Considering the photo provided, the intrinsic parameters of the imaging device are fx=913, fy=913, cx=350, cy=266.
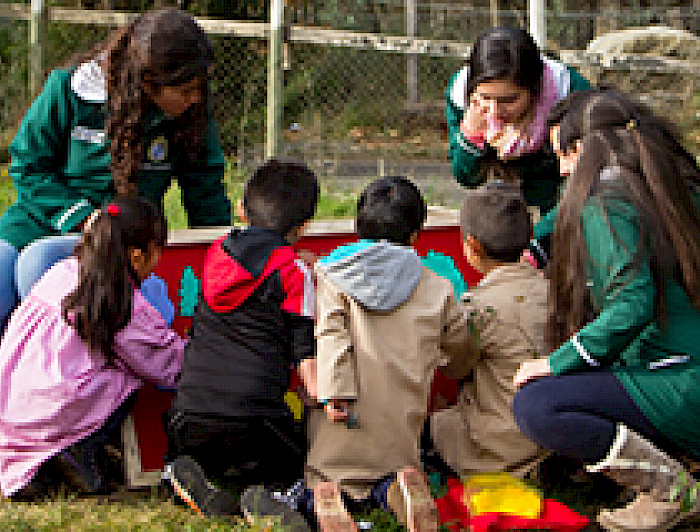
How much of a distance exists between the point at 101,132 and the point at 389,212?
3.65 feet

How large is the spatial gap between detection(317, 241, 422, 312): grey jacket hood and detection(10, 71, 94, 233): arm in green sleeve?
1042 mm

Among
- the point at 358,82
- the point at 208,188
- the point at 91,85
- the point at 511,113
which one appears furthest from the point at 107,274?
the point at 358,82

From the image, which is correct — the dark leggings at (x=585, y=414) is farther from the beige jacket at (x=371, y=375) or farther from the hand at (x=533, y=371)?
the beige jacket at (x=371, y=375)

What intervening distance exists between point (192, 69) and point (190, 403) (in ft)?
3.63

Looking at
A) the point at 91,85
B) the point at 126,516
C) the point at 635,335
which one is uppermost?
the point at 91,85

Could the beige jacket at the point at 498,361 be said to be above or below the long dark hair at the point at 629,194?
below

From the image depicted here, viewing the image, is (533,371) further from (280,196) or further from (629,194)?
(280,196)

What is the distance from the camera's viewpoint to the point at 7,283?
312 centimetres

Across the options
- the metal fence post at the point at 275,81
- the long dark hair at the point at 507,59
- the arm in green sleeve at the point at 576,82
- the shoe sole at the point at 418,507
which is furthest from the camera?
the metal fence post at the point at 275,81

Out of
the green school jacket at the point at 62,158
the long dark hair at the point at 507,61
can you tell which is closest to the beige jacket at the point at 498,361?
the long dark hair at the point at 507,61

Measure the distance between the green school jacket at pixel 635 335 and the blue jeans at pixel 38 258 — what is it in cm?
166

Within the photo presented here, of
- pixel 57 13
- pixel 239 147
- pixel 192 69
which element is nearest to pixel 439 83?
pixel 239 147

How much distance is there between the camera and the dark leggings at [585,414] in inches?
102

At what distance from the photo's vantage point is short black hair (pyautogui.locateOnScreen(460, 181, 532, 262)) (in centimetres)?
308
